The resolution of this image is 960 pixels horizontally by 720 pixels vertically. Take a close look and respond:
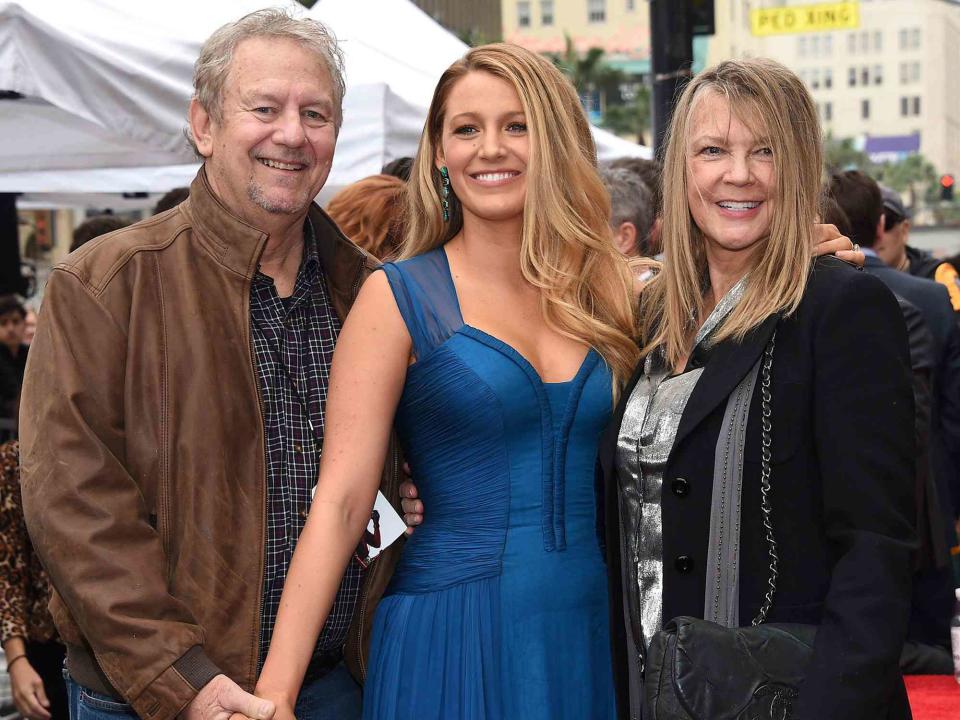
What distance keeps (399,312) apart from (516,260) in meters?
0.40

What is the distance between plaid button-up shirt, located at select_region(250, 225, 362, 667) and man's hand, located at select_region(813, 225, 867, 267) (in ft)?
3.88

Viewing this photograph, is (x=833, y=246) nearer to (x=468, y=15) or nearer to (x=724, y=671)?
(x=724, y=671)

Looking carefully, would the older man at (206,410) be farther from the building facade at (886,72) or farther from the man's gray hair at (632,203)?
the building facade at (886,72)

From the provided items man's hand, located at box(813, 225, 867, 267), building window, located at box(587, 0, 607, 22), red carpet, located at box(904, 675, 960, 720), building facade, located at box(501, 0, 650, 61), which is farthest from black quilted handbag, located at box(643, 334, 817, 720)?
building window, located at box(587, 0, 607, 22)

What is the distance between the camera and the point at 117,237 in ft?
9.55

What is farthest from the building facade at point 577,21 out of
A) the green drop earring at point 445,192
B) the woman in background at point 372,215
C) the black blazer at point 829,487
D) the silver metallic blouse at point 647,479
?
the black blazer at point 829,487

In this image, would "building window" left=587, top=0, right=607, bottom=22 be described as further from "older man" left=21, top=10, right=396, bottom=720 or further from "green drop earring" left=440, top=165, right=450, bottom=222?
"older man" left=21, top=10, right=396, bottom=720

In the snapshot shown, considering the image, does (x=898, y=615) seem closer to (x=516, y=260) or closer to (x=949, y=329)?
(x=516, y=260)

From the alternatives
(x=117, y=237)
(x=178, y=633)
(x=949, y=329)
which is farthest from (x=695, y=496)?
(x=949, y=329)

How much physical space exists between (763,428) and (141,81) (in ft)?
9.88

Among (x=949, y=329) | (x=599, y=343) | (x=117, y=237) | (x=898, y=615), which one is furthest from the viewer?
(x=949, y=329)

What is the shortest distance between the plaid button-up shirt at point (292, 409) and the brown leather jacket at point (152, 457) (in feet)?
0.26

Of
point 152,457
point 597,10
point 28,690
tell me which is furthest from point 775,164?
point 597,10

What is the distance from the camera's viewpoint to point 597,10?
96562 millimetres
